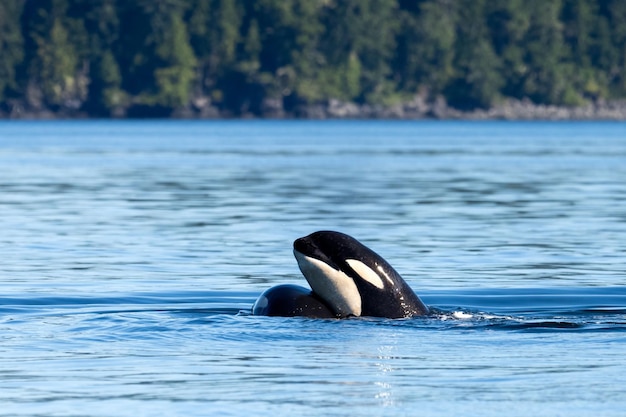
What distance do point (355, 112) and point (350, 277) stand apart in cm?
15286

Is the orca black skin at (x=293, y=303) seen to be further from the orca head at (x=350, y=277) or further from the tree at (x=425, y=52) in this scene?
the tree at (x=425, y=52)

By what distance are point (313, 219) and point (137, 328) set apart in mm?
13986

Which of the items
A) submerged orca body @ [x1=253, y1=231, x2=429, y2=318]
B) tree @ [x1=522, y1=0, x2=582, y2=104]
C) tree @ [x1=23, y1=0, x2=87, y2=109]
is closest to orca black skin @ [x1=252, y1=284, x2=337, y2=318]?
submerged orca body @ [x1=253, y1=231, x2=429, y2=318]

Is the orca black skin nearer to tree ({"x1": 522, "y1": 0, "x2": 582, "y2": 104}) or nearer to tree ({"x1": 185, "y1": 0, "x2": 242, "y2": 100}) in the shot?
tree ({"x1": 185, "y1": 0, "x2": 242, "y2": 100})

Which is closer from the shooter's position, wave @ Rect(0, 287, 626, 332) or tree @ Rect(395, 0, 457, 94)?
wave @ Rect(0, 287, 626, 332)

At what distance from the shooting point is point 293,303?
13859 mm

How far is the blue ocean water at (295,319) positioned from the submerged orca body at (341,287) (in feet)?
0.50

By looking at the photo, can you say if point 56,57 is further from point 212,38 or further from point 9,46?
point 212,38

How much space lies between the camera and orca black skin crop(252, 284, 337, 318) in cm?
1382

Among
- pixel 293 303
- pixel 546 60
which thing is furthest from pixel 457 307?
pixel 546 60

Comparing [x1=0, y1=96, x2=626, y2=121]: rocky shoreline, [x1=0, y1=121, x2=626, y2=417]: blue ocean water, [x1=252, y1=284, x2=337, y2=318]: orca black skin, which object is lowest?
[x1=0, y1=96, x2=626, y2=121]: rocky shoreline

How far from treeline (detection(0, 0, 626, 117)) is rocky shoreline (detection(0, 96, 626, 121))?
1.10 ft

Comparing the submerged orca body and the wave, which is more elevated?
the submerged orca body

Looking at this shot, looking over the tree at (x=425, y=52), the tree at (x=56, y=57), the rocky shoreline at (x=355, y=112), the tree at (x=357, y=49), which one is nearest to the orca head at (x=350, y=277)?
the rocky shoreline at (x=355, y=112)
